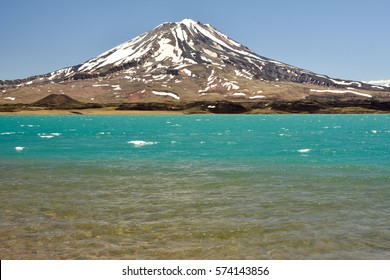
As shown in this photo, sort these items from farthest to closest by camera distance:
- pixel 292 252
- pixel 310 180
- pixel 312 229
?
pixel 310 180, pixel 312 229, pixel 292 252

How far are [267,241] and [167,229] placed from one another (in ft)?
11.7

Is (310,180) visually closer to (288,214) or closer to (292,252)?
(288,214)

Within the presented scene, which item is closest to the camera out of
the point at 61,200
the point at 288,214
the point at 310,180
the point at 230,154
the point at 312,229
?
the point at 312,229

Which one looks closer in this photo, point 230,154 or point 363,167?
point 363,167

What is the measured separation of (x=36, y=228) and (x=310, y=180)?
17152 mm

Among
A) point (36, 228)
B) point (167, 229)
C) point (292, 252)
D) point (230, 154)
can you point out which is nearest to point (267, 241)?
point (292, 252)

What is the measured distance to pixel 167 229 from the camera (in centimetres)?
1542

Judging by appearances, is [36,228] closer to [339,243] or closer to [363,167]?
[339,243]

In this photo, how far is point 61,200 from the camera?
20.6 m

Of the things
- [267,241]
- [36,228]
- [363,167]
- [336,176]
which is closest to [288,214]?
[267,241]

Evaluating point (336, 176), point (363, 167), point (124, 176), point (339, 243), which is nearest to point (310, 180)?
point (336, 176)
